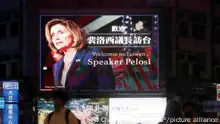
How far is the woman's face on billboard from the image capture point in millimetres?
8648

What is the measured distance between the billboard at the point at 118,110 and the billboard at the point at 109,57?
0.23m

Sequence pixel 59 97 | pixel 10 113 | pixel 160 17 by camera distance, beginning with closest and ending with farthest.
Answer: pixel 59 97 < pixel 160 17 < pixel 10 113

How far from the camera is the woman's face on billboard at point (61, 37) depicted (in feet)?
28.4

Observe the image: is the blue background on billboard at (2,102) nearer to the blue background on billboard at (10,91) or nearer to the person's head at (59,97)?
the blue background on billboard at (10,91)

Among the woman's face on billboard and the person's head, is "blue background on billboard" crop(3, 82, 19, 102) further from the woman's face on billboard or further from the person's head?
the person's head

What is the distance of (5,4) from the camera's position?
972 cm

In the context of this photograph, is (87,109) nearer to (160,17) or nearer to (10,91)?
(10,91)

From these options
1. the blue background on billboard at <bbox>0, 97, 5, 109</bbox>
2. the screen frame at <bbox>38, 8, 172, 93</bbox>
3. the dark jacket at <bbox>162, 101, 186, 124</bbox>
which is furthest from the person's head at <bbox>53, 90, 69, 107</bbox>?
the blue background on billboard at <bbox>0, 97, 5, 109</bbox>

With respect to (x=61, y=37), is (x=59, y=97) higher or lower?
lower

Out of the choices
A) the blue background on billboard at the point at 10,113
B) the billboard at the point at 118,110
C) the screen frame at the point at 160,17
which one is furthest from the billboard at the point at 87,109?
the blue background on billboard at the point at 10,113

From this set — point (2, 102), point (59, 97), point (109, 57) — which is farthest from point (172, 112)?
point (59, 97)

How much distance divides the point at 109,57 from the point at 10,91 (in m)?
1.96

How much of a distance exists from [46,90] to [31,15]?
5.03ft

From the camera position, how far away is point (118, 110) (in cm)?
840
